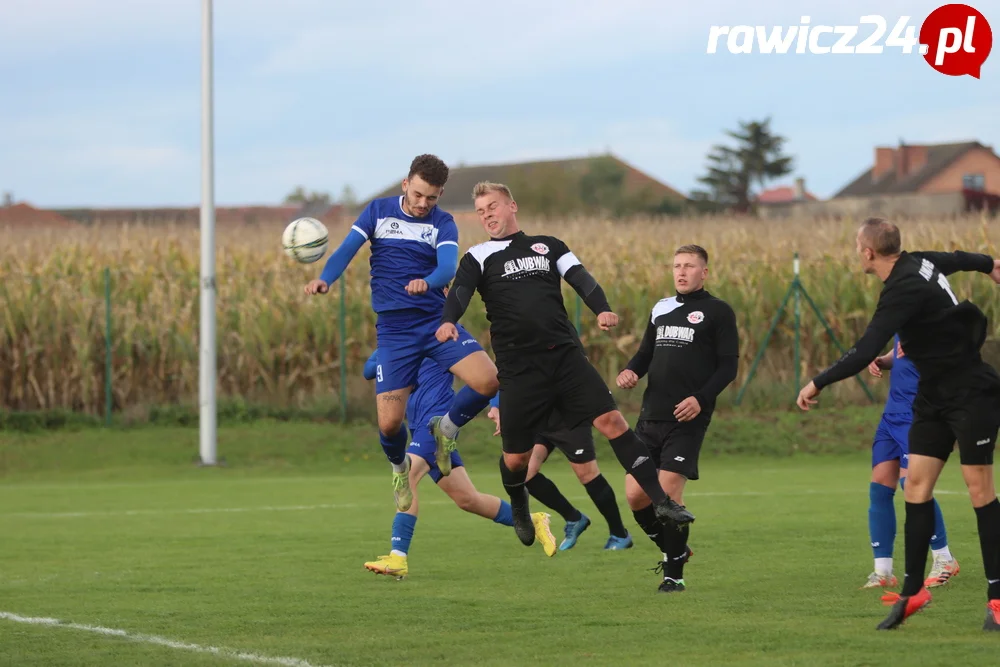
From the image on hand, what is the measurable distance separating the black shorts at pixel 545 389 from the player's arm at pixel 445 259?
46.4 inches

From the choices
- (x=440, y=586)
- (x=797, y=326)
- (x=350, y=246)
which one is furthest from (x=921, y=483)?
(x=797, y=326)

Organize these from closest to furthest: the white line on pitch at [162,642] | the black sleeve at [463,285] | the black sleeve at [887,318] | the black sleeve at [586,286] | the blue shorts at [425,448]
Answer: the white line on pitch at [162,642] → the black sleeve at [887,318] → the black sleeve at [586,286] → the black sleeve at [463,285] → the blue shorts at [425,448]

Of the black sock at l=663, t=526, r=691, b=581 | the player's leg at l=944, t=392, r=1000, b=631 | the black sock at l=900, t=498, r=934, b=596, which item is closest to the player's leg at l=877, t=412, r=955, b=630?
the black sock at l=900, t=498, r=934, b=596

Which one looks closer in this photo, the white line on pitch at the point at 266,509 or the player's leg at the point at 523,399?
the player's leg at the point at 523,399

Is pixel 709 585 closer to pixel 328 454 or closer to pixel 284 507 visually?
pixel 284 507

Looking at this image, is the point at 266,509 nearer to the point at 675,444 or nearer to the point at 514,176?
the point at 675,444

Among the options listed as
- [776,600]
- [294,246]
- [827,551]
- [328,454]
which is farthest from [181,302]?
[776,600]

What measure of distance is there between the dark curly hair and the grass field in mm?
2735

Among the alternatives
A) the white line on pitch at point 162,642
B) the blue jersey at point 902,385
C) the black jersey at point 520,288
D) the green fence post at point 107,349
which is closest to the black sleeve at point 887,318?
the blue jersey at point 902,385

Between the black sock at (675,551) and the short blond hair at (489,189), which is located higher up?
the short blond hair at (489,189)

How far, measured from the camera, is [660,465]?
8602mm

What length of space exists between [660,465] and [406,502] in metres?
1.85

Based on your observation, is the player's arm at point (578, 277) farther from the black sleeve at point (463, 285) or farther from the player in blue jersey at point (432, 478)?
the player in blue jersey at point (432, 478)

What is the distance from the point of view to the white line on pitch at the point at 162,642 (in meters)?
6.13
